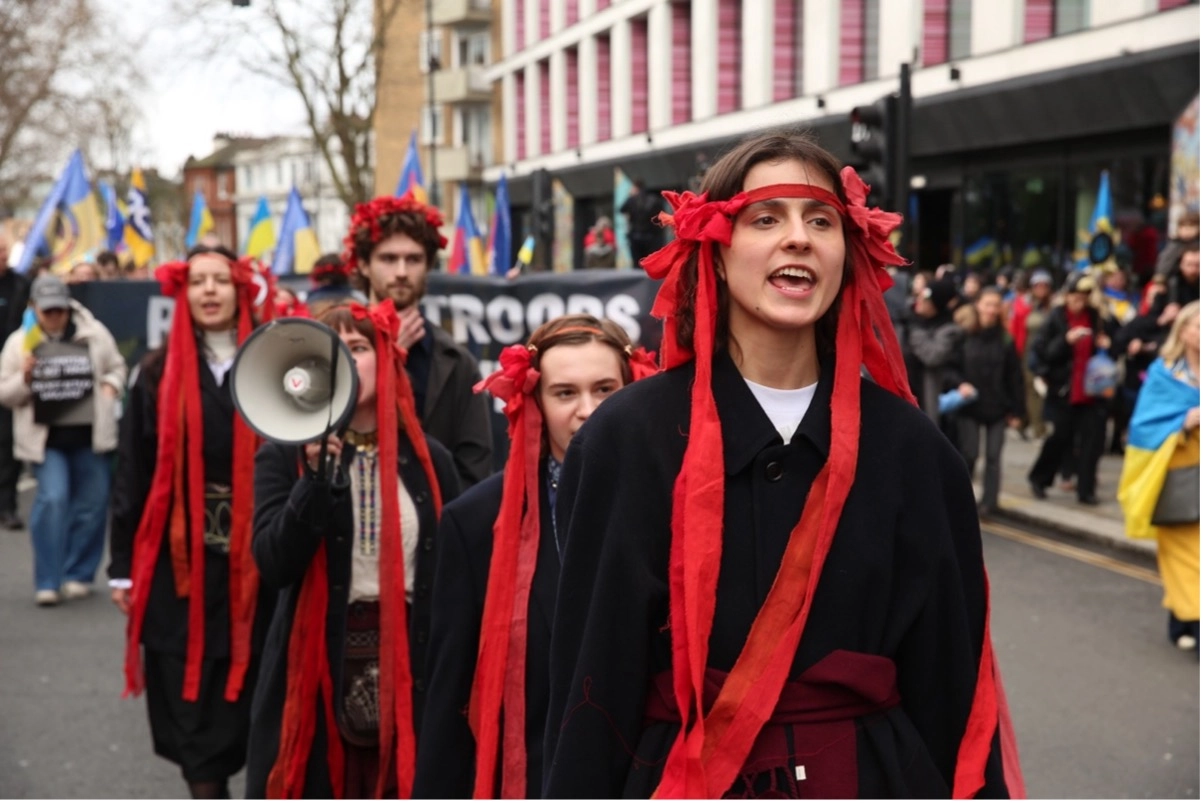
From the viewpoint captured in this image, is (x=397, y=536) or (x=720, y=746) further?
(x=397, y=536)

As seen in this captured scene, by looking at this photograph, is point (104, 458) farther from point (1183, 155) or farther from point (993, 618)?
point (1183, 155)

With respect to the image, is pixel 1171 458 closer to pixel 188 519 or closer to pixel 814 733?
pixel 188 519

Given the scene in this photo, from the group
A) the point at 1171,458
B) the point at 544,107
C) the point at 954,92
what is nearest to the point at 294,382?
the point at 1171,458

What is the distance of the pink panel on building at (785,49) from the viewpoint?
26.7 meters

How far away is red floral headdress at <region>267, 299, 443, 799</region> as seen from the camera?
12.9ft

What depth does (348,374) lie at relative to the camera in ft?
12.8

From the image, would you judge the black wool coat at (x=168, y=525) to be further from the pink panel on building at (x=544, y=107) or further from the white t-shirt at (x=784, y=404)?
the pink panel on building at (x=544, y=107)

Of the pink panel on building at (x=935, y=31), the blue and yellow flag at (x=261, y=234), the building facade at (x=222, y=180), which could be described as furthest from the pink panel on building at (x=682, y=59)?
the building facade at (x=222, y=180)

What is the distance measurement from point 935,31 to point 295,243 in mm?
10284

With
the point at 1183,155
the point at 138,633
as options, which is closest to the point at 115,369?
the point at 138,633

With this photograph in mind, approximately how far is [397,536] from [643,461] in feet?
5.84

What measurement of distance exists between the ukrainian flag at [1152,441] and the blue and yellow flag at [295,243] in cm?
1031

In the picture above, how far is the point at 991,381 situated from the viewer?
12.0 m

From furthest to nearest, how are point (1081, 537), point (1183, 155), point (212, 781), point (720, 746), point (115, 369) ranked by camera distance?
point (1183, 155), point (1081, 537), point (115, 369), point (212, 781), point (720, 746)
